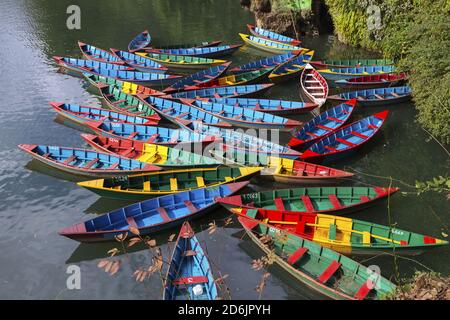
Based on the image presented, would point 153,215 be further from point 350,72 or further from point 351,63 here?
point 351,63

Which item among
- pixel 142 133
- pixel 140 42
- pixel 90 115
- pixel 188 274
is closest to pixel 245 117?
pixel 142 133

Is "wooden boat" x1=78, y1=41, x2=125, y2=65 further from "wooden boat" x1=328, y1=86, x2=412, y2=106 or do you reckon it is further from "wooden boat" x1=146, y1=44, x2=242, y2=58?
"wooden boat" x1=328, y1=86, x2=412, y2=106

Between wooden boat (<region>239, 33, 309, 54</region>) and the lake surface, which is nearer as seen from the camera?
the lake surface

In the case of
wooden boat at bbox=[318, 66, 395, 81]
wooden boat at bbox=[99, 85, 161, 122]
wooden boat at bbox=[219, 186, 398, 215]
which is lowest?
wooden boat at bbox=[219, 186, 398, 215]

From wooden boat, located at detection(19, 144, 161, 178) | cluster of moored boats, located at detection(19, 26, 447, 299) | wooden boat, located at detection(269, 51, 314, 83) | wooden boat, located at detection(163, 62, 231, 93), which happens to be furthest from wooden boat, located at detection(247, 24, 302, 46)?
wooden boat, located at detection(19, 144, 161, 178)

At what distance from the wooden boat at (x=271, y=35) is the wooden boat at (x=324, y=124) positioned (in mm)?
14060

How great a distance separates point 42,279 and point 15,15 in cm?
4359

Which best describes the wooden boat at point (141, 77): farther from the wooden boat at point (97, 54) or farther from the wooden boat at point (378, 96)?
the wooden boat at point (378, 96)

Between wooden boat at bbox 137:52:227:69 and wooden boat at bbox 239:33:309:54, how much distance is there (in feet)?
21.5

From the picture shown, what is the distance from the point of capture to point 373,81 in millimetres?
31859

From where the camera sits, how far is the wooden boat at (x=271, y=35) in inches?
1596

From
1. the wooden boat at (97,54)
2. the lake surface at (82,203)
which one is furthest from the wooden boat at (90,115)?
the wooden boat at (97,54)

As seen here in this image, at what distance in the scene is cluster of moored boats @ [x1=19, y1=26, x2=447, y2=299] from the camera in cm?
1767
